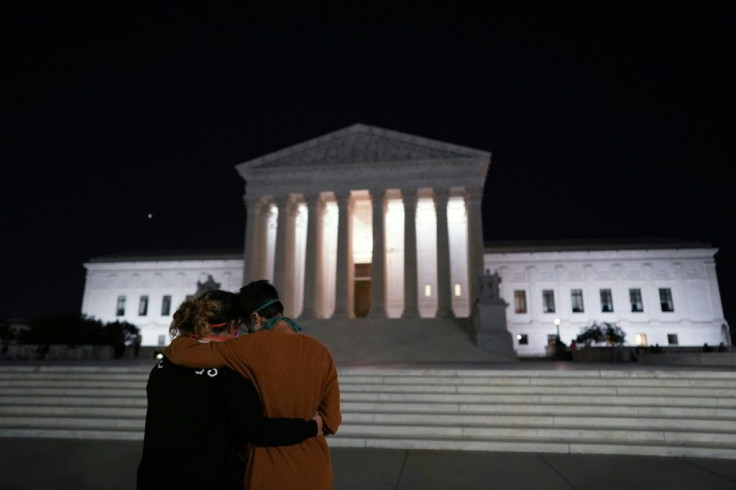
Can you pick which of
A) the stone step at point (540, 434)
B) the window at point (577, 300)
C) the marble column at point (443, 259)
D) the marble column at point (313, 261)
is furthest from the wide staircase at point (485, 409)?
the window at point (577, 300)

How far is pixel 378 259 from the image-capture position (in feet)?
107

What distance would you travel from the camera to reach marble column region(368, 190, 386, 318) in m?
31.5

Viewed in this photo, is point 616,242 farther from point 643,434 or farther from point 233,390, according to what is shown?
point 233,390

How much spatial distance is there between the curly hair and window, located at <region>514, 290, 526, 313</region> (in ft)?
167

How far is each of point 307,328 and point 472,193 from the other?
592 inches

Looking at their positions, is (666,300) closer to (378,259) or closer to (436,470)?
(378,259)

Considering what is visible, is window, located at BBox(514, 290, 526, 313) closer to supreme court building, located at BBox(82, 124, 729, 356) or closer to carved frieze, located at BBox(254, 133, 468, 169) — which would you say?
supreme court building, located at BBox(82, 124, 729, 356)

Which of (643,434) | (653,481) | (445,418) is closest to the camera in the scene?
(653,481)

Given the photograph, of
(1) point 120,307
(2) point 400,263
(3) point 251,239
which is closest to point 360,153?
(2) point 400,263

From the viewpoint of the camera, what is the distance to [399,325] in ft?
94.0

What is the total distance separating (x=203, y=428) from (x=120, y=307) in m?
60.7

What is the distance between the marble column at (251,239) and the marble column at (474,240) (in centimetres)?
1587

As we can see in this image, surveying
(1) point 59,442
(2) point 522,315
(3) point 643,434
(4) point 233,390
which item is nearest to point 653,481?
(3) point 643,434

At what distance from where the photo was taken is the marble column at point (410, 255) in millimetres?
30892
